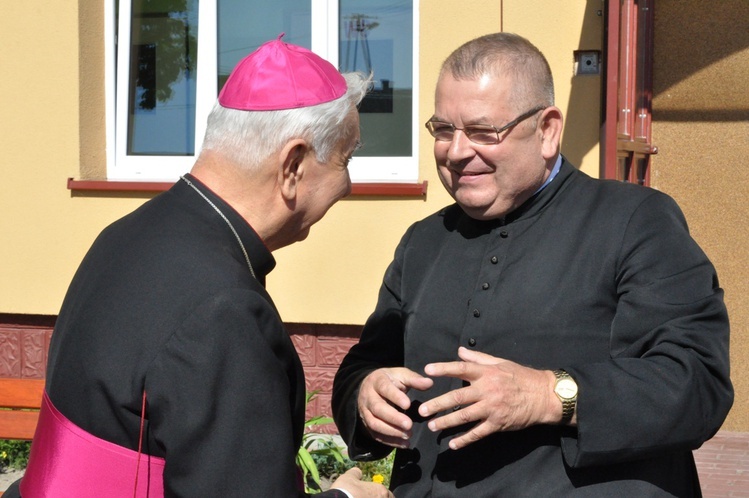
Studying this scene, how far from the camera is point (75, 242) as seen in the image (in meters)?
5.94

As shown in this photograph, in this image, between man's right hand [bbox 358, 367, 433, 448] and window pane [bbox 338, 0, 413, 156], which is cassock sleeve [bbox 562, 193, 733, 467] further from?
window pane [bbox 338, 0, 413, 156]

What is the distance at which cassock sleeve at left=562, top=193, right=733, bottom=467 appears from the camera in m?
2.02

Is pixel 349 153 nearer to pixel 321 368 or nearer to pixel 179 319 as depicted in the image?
pixel 179 319

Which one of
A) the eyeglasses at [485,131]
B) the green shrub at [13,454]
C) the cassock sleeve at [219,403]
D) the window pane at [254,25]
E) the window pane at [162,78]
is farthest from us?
the window pane at [162,78]

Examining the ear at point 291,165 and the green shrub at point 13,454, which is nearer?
the ear at point 291,165

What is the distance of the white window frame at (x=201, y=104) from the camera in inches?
226

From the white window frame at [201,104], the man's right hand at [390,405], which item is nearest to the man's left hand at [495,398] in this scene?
the man's right hand at [390,405]

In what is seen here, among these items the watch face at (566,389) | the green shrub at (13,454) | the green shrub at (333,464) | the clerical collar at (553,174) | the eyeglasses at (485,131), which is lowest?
the green shrub at (13,454)

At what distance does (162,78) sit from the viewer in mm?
6145

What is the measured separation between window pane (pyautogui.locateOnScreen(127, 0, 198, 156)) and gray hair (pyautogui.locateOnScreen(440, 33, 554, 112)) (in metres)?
3.96

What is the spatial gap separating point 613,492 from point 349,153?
0.96 metres

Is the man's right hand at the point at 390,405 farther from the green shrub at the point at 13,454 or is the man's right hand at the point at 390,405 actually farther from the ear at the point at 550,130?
the green shrub at the point at 13,454

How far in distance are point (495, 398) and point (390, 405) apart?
0.35 metres

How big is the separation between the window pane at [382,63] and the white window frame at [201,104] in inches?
2.0
